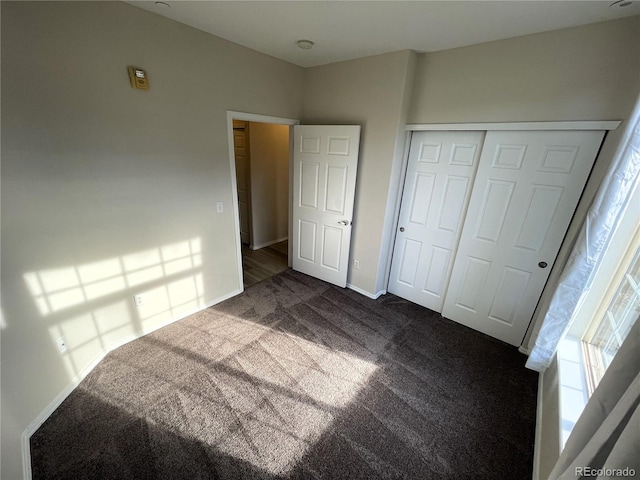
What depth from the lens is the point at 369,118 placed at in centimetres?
252

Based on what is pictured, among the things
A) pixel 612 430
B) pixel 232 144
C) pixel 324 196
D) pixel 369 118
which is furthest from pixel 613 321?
pixel 232 144

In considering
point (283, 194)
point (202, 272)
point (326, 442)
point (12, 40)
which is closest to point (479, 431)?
point (326, 442)

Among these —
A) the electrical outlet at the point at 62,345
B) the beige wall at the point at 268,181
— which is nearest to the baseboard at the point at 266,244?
the beige wall at the point at 268,181

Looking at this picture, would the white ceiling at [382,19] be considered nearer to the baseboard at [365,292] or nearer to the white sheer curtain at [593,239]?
the white sheer curtain at [593,239]

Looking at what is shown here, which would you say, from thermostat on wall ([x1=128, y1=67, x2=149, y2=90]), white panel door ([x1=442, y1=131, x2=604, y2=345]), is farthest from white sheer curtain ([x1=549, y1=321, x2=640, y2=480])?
thermostat on wall ([x1=128, y1=67, x2=149, y2=90])

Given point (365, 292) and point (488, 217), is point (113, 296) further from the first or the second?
point (488, 217)

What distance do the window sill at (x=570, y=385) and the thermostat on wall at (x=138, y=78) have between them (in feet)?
10.5

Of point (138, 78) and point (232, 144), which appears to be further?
point (232, 144)

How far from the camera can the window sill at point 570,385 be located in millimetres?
1233

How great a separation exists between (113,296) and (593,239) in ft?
10.9

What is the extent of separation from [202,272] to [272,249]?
1.77 metres

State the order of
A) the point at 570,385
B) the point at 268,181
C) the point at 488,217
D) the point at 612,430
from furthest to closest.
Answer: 1. the point at 268,181
2. the point at 488,217
3. the point at 570,385
4. the point at 612,430

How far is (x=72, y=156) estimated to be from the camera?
1.61m

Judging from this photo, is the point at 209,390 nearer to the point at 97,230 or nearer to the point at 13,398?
the point at 13,398
